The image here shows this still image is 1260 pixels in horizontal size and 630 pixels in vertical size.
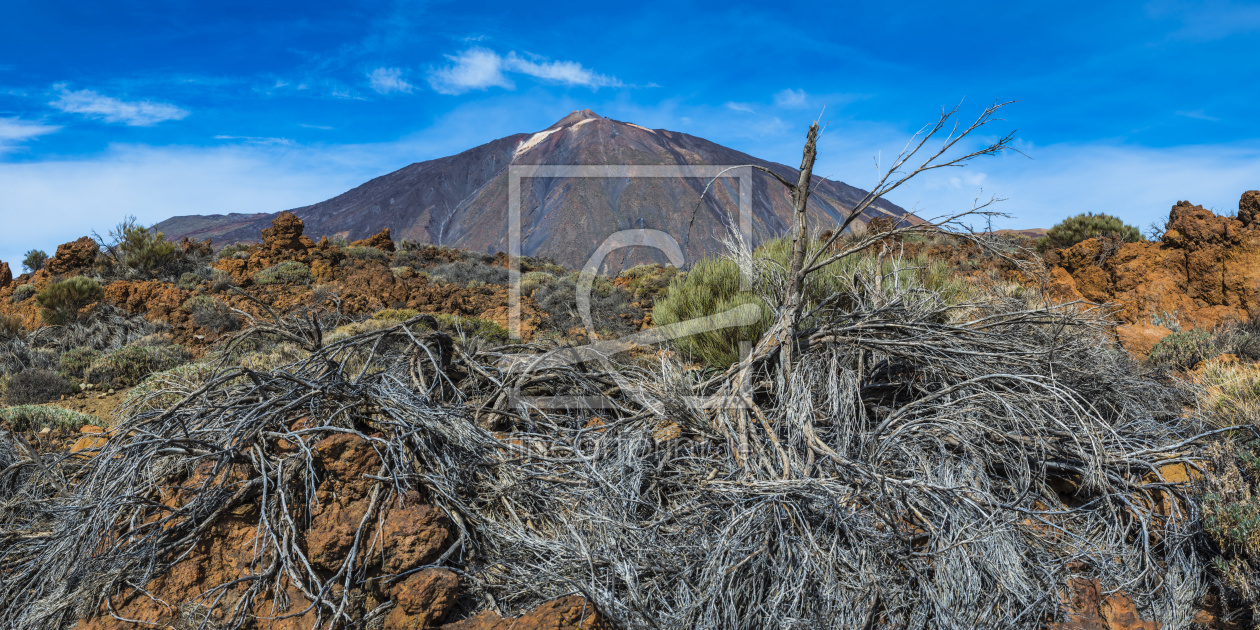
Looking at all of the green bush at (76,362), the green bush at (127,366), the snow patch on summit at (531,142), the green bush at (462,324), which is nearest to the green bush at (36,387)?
the green bush at (127,366)

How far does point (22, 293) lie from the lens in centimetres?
1108

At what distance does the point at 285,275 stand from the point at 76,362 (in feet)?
20.0

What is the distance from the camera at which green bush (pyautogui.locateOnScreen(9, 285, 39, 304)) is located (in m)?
10.9

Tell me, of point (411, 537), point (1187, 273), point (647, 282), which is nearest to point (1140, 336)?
point (1187, 273)

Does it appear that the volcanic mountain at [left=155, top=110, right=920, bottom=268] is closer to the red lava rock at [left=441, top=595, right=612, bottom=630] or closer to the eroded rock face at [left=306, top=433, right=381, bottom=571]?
the eroded rock face at [left=306, top=433, right=381, bottom=571]

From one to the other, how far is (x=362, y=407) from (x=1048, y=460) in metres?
3.58

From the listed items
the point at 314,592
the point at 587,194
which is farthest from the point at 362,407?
the point at 587,194

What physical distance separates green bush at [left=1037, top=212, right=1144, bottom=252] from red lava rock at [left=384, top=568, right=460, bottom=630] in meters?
15.6

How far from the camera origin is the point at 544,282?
14.6 m

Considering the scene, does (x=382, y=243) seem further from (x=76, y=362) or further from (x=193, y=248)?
(x=76, y=362)

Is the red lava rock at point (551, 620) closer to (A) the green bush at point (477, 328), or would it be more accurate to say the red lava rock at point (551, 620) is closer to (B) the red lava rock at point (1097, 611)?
(B) the red lava rock at point (1097, 611)

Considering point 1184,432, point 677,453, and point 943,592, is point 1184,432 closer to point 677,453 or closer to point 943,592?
point 943,592

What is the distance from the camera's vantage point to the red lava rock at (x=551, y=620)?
205cm

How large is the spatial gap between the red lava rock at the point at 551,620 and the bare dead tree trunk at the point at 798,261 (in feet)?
5.79
